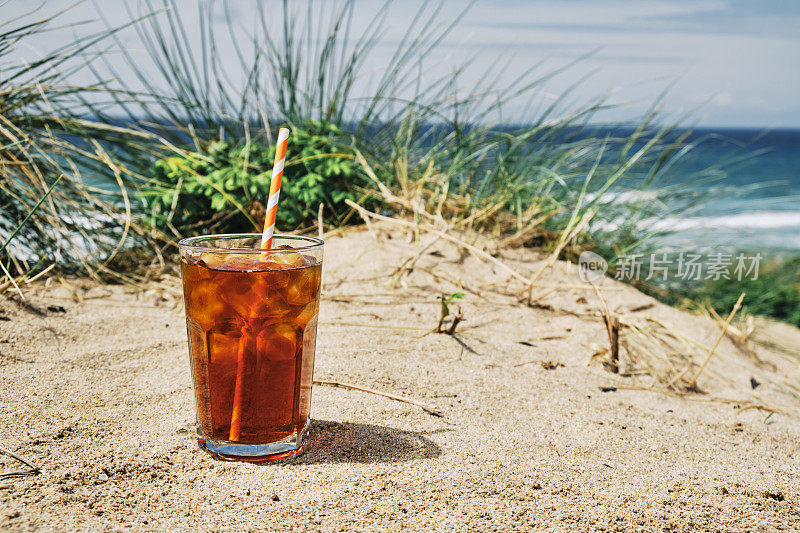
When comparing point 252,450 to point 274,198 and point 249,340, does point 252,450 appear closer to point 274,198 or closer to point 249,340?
point 249,340

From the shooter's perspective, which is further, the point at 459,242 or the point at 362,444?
the point at 459,242

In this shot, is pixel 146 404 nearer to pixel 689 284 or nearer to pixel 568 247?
pixel 568 247

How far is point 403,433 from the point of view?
1.71 metres

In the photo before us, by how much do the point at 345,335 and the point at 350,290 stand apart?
55cm

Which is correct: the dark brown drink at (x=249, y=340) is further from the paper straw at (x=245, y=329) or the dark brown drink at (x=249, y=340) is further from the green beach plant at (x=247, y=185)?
the green beach plant at (x=247, y=185)

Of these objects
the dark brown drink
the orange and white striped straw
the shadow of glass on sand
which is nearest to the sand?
the shadow of glass on sand

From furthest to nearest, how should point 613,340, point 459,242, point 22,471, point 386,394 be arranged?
point 459,242 < point 613,340 < point 386,394 < point 22,471

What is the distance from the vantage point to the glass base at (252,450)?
1.51m

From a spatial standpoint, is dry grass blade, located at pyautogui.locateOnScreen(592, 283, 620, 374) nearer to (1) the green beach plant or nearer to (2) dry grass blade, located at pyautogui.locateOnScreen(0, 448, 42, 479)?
(1) the green beach plant

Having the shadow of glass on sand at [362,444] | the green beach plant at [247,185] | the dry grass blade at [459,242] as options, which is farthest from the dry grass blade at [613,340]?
the green beach plant at [247,185]

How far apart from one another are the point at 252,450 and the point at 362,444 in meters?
0.29

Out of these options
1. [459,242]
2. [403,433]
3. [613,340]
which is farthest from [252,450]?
[459,242]

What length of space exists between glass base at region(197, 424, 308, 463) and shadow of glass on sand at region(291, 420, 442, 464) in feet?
0.12

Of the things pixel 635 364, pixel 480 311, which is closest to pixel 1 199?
pixel 480 311
